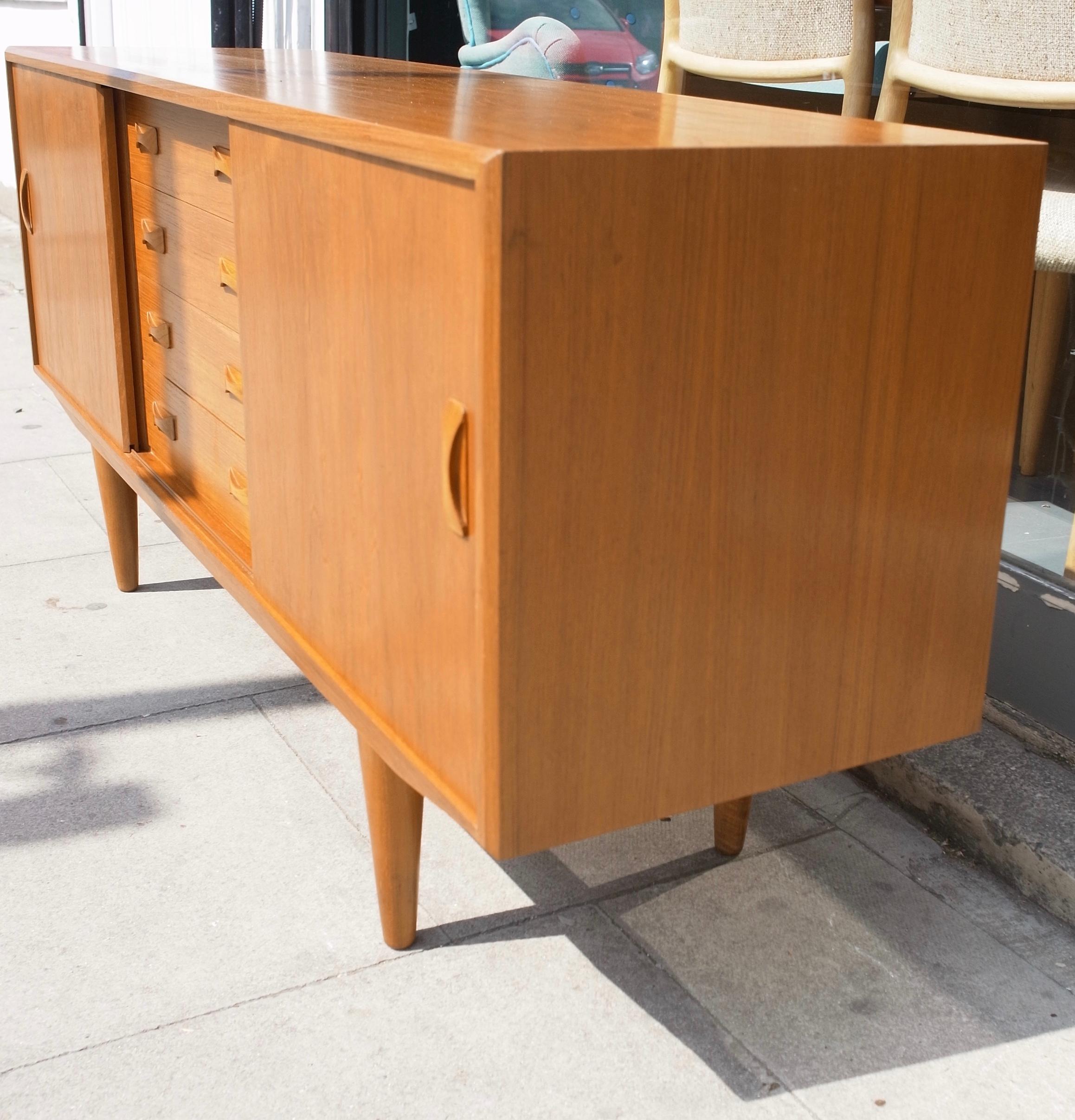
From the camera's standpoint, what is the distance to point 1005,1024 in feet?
5.01

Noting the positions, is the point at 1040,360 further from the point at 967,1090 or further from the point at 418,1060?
the point at 418,1060

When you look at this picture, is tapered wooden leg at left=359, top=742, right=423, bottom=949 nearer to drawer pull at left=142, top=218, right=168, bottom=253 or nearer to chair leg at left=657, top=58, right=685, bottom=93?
drawer pull at left=142, top=218, right=168, bottom=253

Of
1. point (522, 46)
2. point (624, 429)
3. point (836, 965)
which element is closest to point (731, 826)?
point (836, 965)

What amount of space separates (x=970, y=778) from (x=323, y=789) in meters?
0.97

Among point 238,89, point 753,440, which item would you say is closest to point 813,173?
point 753,440

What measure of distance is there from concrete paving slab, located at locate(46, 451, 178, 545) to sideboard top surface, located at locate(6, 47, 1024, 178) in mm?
1212

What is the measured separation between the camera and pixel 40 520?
3.13m

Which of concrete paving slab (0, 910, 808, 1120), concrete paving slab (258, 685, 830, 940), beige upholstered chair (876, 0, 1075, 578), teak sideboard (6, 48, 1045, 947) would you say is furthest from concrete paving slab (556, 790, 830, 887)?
beige upholstered chair (876, 0, 1075, 578)

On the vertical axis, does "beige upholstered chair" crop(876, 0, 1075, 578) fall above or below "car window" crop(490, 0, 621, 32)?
below

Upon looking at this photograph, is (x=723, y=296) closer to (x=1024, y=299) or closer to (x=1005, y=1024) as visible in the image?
(x=1024, y=299)

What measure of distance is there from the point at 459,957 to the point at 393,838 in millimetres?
199

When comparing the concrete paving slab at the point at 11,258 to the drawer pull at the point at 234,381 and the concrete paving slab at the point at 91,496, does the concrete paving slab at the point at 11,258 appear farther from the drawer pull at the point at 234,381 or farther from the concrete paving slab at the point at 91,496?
the drawer pull at the point at 234,381

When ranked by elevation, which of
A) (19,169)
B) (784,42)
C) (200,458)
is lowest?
(200,458)

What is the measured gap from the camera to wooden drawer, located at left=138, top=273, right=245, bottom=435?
5.87 ft
